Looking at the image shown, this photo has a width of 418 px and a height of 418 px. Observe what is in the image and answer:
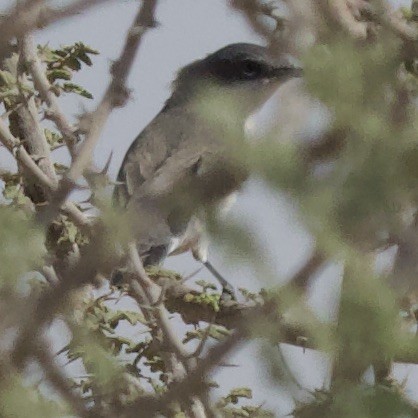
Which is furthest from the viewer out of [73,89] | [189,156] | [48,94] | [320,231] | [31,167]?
[189,156]

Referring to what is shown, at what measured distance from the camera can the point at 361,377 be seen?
1413mm

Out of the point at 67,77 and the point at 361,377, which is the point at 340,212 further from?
the point at 67,77

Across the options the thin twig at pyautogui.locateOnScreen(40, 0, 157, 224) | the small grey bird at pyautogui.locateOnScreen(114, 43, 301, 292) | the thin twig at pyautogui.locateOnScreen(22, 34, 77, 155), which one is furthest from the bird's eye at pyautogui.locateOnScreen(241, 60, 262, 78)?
the thin twig at pyautogui.locateOnScreen(40, 0, 157, 224)

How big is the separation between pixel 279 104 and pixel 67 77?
6.51 ft

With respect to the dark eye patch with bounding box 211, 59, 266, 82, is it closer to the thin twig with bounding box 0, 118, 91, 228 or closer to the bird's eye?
the bird's eye

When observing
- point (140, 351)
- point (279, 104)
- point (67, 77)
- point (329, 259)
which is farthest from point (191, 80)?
point (329, 259)

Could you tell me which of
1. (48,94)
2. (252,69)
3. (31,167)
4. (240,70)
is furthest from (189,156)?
(31,167)

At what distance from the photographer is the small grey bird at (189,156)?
137 centimetres

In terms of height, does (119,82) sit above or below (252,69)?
above

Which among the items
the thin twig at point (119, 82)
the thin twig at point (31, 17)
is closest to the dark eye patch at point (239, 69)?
the thin twig at point (119, 82)

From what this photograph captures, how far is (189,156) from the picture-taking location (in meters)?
5.28

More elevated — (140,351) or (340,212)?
(340,212)

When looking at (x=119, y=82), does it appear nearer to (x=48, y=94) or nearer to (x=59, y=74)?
(x=48, y=94)

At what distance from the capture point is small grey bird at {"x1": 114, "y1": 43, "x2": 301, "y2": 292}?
1367mm
